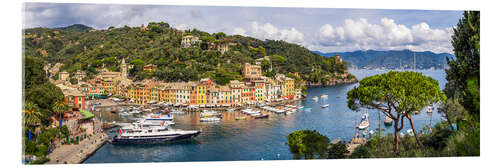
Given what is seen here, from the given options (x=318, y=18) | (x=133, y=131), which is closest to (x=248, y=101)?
(x=133, y=131)

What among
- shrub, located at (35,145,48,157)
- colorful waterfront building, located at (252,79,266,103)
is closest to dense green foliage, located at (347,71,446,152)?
shrub, located at (35,145,48,157)

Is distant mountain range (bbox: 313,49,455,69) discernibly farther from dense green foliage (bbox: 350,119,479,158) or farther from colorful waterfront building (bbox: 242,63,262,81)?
colorful waterfront building (bbox: 242,63,262,81)

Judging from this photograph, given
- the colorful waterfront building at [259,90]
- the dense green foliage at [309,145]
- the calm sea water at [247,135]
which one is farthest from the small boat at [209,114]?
the dense green foliage at [309,145]

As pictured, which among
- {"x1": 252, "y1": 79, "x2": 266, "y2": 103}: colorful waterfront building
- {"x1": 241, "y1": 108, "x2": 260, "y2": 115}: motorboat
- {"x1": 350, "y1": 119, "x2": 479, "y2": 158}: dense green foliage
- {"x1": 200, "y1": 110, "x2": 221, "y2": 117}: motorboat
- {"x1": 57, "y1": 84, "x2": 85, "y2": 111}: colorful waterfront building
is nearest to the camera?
{"x1": 350, "y1": 119, "x2": 479, "y2": 158}: dense green foliage

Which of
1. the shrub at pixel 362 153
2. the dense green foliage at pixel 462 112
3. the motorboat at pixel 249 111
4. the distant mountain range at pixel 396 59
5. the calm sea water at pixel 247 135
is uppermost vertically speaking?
the distant mountain range at pixel 396 59

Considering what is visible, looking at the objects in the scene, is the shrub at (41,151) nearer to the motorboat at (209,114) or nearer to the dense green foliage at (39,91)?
the dense green foliage at (39,91)

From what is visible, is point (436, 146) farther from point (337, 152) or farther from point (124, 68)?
point (124, 68)
